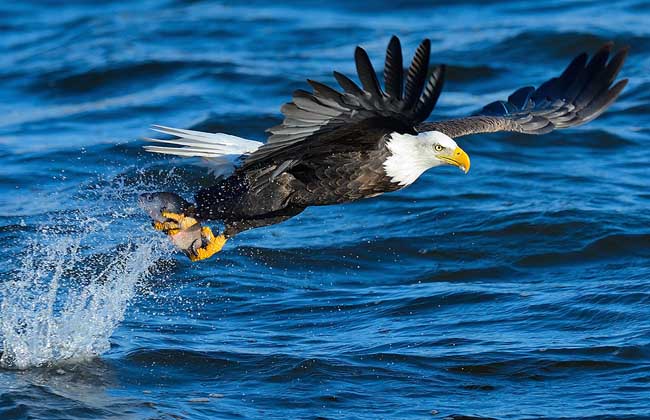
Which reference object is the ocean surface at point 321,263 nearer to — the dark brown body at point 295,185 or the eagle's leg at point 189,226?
the eagle's leg at point 189,226

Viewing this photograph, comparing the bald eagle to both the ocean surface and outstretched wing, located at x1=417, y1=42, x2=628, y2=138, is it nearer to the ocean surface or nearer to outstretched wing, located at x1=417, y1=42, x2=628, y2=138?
outstretched wing, located at x1=417, y1=42, x2=628, y2=138

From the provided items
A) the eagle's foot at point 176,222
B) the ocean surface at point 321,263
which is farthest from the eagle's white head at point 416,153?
the eagle's foot at point 176,222

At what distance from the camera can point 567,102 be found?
7.51 metres

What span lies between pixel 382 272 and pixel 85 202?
2480 millimetres

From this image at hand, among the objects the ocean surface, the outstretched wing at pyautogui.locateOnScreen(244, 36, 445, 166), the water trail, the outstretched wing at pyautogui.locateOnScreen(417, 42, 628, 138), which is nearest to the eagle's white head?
the outstretched wing at pyautogui.locateOnScreen(244, 36, 445, 166)

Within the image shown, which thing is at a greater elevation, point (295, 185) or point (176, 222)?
point (295, 185)

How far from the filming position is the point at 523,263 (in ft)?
28.4

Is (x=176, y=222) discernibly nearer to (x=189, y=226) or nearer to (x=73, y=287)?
(x=189, y=226)

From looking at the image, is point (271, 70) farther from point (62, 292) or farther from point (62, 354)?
point (62, 354)

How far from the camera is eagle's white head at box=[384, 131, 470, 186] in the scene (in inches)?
240

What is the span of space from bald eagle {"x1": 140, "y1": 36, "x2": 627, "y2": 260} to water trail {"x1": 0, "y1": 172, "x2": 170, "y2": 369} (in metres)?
0.70

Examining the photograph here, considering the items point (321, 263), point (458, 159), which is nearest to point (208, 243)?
point (458, 159)

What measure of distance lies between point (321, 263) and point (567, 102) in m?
2.13

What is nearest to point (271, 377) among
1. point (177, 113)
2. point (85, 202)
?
point (85, 202)
